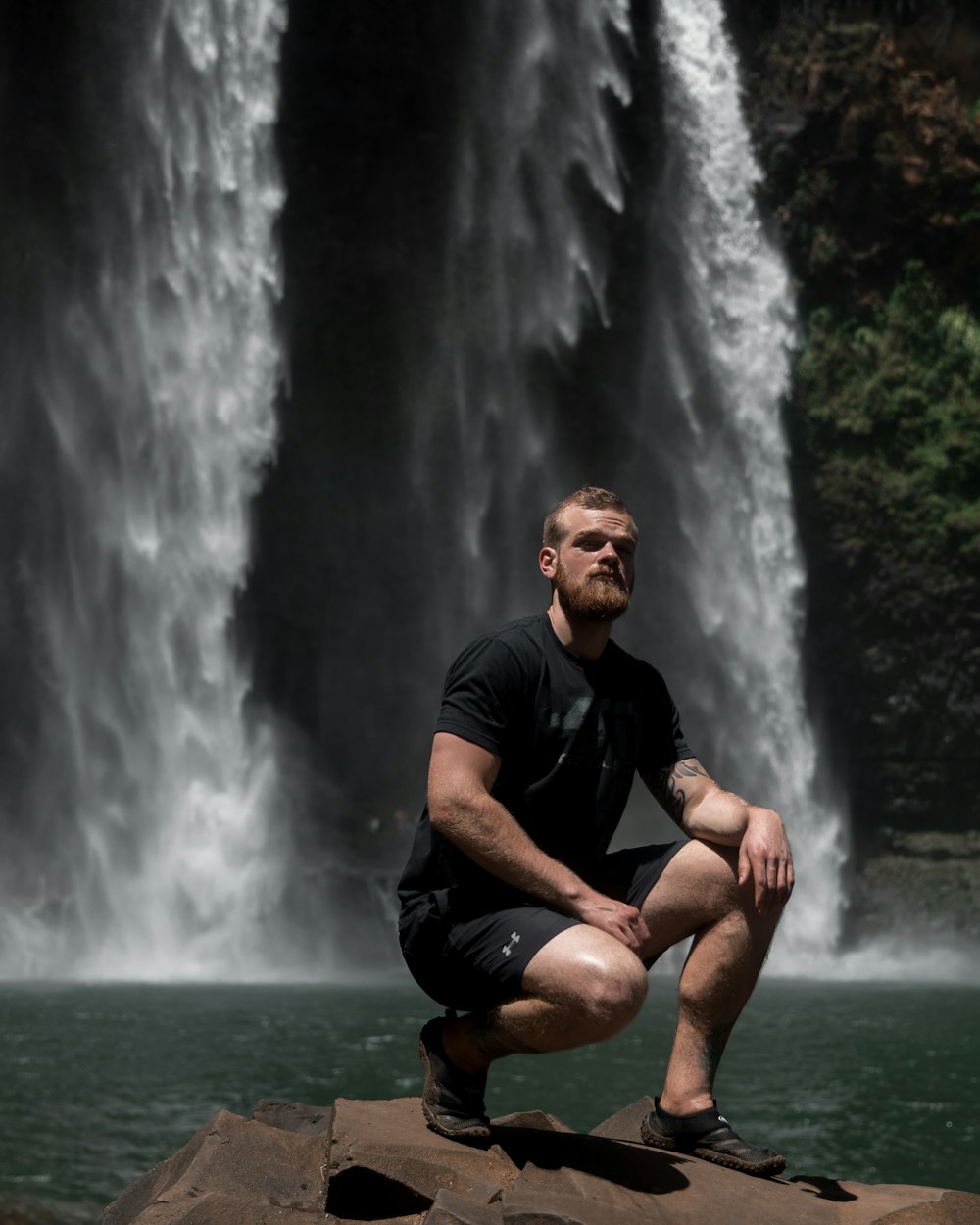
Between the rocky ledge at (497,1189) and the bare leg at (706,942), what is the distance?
0.23 m

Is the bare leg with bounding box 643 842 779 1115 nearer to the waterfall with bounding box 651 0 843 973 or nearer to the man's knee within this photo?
the man's knee

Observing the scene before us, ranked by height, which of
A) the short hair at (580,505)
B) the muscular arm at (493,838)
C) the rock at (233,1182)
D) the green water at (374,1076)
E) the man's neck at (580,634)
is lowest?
the green water at (374,1076)

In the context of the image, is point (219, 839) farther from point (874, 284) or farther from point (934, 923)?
point (874, 284)

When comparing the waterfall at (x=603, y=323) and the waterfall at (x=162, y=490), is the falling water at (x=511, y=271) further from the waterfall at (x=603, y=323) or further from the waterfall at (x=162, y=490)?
the waterfall at (x=162, y=490)

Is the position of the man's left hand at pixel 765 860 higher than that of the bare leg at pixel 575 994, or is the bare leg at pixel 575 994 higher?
the man's left hand at pixel 765 860

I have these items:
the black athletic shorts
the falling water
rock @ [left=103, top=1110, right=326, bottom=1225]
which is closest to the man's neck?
the black athletic shorts

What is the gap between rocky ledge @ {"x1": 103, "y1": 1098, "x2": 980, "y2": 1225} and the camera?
3125mm

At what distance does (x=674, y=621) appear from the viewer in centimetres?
2209

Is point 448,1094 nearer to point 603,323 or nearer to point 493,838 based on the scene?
point 493,838

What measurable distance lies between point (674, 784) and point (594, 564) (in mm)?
595

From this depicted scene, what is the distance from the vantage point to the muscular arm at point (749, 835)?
11.4 feet

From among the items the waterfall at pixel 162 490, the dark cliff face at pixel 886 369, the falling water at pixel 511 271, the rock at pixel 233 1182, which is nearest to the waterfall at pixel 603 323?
the falling water at pixel 511 271

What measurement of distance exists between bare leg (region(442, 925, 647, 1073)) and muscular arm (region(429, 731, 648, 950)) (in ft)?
0.22

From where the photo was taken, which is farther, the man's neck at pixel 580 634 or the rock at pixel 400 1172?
the man's neck at pixel 580 634
